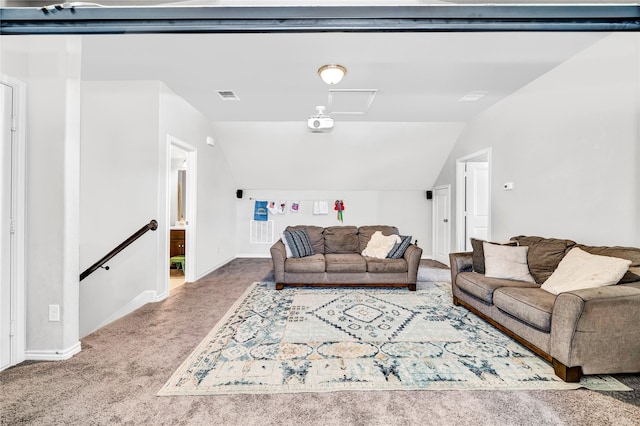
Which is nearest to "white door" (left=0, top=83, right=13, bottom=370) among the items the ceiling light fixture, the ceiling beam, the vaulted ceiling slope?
the vaulted ceiling slope

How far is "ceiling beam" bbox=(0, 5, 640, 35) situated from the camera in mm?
1167

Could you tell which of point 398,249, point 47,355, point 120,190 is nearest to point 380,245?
point 398,249

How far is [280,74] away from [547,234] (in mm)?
3465

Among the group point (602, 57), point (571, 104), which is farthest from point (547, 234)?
point (602, 57)

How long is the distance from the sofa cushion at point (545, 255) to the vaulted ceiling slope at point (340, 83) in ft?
5.99

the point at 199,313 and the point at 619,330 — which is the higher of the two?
the point at 619,330

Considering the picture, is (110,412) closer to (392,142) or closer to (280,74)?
(280,74)

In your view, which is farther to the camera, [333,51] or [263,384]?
[333,51]

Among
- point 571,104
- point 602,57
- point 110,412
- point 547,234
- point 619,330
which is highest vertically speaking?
point 602,57

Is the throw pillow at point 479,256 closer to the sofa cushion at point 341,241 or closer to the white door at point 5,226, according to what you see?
the sofa cushion at point 341,241

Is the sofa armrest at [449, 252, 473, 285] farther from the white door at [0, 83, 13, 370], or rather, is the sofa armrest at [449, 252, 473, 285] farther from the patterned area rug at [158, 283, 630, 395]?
the white door at [0, 83, 13, 370]

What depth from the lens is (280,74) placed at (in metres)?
3.17

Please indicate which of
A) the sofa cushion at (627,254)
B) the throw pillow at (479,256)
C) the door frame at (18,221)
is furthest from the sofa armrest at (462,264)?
the door frame at (18,221)

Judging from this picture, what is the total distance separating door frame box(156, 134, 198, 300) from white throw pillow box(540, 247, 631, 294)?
13.3ft
